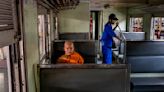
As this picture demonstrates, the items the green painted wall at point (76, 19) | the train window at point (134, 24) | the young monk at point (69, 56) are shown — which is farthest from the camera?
the train window at point (134, 24)

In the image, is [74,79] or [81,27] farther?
[81,27]

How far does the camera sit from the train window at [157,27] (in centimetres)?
627

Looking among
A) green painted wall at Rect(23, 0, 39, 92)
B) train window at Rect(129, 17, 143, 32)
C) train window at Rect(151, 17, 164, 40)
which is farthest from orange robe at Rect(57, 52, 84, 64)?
train window at Rect(129, 17, 143, 32)

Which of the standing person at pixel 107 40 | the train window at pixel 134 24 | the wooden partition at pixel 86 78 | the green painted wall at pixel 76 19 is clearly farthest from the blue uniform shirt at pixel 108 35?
the train window at pixel 134 24

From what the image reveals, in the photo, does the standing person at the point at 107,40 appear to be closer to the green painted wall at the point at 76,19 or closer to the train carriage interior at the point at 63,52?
the train carriage interior at the point at 63,52

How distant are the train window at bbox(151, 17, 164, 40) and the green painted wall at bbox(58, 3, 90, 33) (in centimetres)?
198

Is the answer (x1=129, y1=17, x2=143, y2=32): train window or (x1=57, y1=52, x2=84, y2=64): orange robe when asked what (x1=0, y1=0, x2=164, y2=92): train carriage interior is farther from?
(x1=57, y1=52, x2=84, y2=64): orange robe

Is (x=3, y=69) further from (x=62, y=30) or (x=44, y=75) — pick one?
(x=62, y=30)

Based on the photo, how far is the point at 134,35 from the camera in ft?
21.9

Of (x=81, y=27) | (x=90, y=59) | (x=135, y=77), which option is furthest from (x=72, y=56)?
(x=81, y=27)

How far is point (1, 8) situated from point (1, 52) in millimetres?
314

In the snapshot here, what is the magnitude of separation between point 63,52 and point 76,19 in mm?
2795

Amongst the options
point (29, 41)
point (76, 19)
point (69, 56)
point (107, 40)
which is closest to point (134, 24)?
point (76, 19)

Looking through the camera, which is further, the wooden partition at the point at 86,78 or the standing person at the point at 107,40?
the standing person at the point at 107,40
